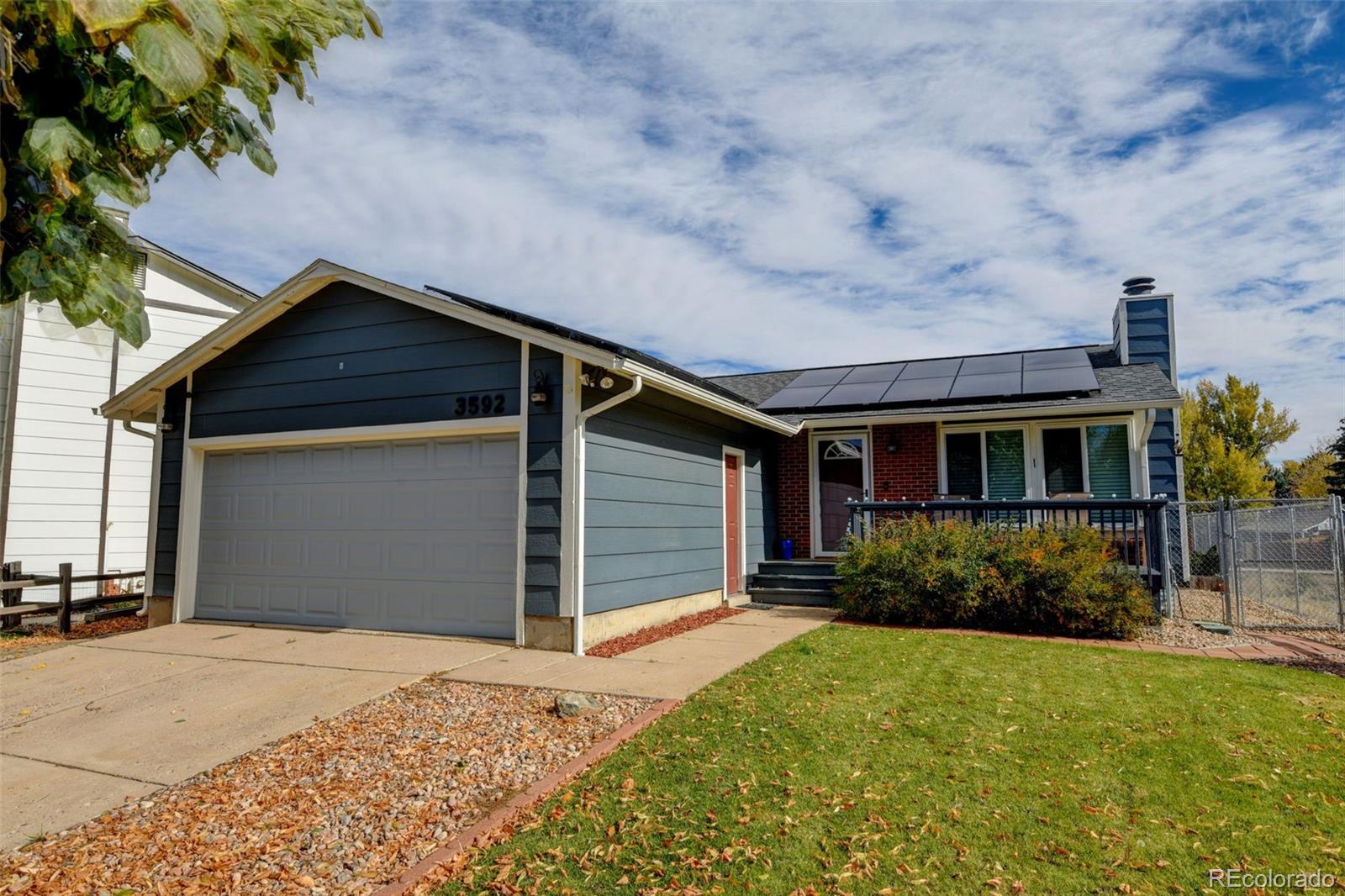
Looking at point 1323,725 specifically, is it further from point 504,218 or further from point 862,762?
point 504,218

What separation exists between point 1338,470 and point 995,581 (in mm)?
28630

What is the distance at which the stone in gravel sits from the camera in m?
5.11

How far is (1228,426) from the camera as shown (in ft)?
93.2

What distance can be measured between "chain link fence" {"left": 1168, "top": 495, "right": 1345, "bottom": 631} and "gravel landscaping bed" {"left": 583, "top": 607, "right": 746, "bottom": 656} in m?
5.49

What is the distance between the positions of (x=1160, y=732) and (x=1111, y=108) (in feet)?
23.8

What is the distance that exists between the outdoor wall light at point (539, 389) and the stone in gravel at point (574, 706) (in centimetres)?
305

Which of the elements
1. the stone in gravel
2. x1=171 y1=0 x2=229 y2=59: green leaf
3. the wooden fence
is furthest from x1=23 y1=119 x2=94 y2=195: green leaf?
the wooden fence

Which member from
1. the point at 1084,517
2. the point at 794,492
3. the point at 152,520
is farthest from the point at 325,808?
the point at 794,492

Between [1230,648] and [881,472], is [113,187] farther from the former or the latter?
[881,472]

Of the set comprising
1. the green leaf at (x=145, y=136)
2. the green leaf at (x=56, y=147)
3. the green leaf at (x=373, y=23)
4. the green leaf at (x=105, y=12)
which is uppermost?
the green leaf at (x=373, y=23)

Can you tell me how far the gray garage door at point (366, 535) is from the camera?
25.3 ft

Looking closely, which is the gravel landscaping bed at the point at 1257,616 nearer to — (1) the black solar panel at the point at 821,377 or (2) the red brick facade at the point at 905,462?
(2) the red brick facade at the point at 905,462

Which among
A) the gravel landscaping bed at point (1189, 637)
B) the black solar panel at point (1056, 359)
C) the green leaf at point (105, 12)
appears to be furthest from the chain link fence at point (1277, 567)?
the green leaf at point (105, 12)

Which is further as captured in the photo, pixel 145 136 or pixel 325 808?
pixel 325 808
